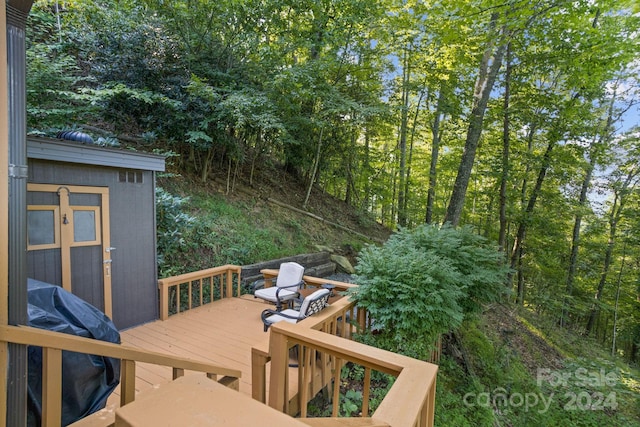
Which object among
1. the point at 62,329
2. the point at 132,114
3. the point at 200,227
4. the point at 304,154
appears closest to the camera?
the point at 62,329

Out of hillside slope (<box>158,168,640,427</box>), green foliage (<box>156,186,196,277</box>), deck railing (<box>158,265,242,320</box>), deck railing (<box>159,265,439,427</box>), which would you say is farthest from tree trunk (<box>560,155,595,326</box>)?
green foliage (<box>156,186,196,277</box>)

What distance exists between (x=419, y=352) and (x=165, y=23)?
26.2 feet

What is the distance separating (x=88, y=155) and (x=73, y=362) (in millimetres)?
2504

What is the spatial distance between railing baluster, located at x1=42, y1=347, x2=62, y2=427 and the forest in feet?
14.9

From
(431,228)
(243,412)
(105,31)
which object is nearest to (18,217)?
(243,412)

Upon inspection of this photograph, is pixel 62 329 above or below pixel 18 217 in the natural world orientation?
below

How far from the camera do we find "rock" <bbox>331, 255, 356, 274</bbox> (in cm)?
737

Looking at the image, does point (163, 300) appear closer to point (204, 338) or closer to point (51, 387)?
point (204, 338)

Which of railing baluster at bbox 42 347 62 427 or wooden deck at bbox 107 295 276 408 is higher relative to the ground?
railing baluster at bbox 42 347 62 427

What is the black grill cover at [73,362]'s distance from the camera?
4.77ft

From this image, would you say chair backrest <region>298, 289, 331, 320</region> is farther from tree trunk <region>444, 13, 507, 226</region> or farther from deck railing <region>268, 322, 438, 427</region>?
tree trunk <region>444, 13, 507, 226</region>

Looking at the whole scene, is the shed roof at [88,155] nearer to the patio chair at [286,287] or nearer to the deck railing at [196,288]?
the deck railing at [196,288]

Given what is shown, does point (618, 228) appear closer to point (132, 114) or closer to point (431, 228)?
point (431, 228)

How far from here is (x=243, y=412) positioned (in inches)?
36.2
